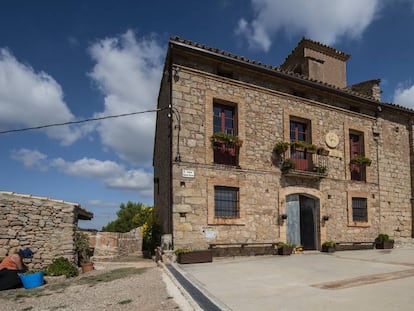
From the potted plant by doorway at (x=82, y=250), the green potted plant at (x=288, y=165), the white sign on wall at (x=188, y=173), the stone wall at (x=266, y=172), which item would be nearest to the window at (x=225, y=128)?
the stone wall at (x=266, y=172)

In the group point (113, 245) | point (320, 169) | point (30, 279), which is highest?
point (320, 169)

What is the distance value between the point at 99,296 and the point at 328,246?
8.75 meters

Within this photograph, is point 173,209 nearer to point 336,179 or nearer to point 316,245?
point 316,245

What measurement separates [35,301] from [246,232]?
6.41 meters

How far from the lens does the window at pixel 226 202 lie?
A: 10.7 m

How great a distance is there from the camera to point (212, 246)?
33.3 feet

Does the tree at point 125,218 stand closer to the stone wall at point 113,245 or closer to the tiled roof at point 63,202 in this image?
the stone wall at point 113,245

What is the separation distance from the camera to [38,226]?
904 cm

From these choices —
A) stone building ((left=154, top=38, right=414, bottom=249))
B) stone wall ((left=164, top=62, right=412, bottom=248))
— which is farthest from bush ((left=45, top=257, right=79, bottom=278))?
stone wall ((left=164, top=62, right=412, bottom=248))

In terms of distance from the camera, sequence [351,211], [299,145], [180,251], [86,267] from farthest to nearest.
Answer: [351,211] → [299,145] → [86,267] → [180,251]

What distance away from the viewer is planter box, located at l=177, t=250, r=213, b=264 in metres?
9.16

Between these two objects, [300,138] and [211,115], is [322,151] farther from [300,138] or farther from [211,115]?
[211,115]

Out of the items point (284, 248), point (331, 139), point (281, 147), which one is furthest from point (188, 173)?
point (331, 139)

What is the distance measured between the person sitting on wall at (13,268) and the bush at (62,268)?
1.97 ft
